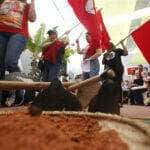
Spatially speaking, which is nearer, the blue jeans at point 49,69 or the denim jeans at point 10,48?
the denim jeans at point 10,48

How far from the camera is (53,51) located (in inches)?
288

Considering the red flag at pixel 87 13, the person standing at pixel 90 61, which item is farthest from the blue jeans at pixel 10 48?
the person standing at pixel 90 61

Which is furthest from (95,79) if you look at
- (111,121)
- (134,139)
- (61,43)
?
(61,43)

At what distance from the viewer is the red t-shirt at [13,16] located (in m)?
4.38

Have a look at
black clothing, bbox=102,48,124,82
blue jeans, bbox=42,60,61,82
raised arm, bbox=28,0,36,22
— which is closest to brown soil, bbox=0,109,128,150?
black clothing, bbox=102,48,124,82

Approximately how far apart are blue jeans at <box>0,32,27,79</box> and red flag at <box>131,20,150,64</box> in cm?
154

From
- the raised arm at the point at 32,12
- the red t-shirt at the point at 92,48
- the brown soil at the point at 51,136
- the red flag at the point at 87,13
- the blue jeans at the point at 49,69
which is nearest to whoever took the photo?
the brown soil at the point at 51,136

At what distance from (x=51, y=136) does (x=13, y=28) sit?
353 cm

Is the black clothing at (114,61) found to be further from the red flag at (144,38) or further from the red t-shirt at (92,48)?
the red t-shirt at (92,48)

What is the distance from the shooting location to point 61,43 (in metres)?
7.42

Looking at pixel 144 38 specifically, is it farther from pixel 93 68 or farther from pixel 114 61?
pixel 93 68

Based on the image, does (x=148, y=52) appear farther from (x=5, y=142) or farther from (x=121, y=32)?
(x=121, y=32)

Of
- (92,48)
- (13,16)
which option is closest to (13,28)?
(13,16)

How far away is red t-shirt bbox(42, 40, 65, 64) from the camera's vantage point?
729cm
